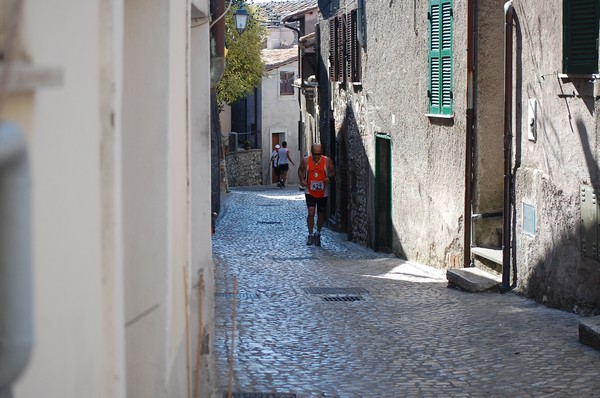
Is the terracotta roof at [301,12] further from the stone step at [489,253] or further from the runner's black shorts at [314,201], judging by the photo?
the stone step at [489,253]

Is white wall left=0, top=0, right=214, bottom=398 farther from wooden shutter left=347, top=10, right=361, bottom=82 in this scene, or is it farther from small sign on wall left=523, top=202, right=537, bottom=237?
wooden shutter left=347, top=10, right=361, bottom=82

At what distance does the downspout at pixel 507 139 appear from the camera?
10930 millimetres

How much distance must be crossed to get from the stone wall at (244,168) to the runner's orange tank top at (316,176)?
1073 inches

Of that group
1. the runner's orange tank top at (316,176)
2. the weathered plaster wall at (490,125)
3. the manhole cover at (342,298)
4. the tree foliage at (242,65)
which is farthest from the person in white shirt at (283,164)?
the manhole cover at (342,298)

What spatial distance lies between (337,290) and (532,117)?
3.15 meters

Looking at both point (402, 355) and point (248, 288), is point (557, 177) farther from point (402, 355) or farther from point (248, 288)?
point (248, 288)

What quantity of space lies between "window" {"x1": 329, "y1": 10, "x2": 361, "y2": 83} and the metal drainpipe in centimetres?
1819

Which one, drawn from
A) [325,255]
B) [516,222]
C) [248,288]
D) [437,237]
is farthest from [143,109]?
[325,255]

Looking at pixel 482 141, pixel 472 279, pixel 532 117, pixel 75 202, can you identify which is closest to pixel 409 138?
pixel 482 141

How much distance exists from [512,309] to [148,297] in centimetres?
611

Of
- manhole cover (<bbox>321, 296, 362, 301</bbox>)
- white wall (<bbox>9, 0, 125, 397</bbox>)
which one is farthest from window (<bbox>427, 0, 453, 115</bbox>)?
white wall (<bbox>9, 0, 125, 397</bbox>)

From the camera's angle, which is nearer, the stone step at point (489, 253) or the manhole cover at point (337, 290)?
the stone step at point (489, 253)

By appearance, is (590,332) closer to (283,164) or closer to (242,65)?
(242,65)

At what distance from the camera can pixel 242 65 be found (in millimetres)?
39719
